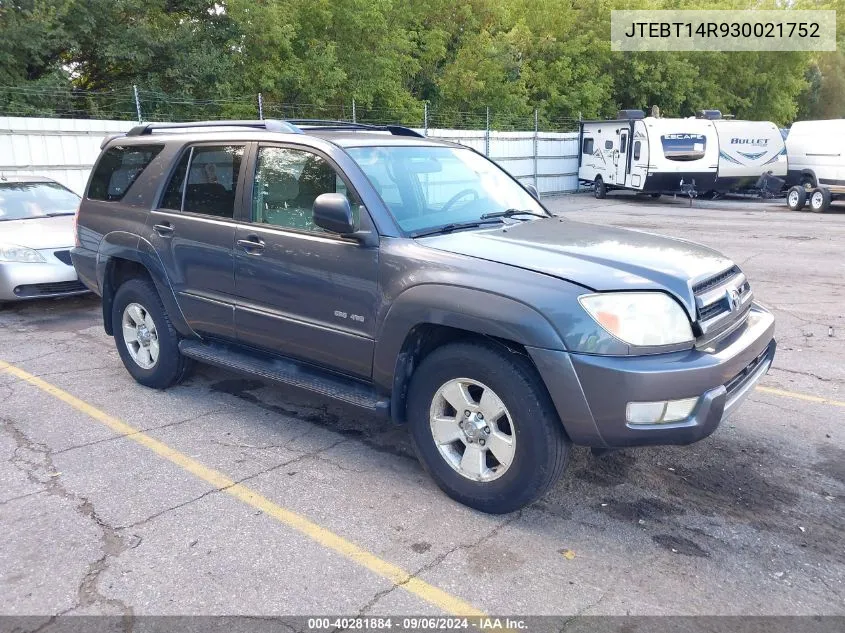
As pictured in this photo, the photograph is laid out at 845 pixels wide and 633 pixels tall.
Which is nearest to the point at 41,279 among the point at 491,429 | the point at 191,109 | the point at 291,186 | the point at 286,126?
the point at 286,126

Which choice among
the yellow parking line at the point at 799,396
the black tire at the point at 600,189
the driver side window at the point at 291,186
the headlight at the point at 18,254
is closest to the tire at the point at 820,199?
the black tire at the point at 600,189

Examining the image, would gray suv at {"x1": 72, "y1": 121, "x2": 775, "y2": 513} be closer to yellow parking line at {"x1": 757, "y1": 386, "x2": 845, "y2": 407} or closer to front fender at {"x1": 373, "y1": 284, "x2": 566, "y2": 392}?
front fender at {"x1": 373, "y1": 284, "x2": 566, "y2": 392}

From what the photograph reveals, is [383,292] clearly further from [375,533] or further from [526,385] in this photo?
[375,533]

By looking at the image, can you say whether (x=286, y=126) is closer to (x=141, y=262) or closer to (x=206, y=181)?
(x=206, y=181)

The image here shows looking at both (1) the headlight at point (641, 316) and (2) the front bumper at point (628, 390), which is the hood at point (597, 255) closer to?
(1) the headlight at point (641, 316)

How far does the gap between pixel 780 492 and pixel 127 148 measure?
5.01m

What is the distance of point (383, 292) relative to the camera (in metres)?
3.72

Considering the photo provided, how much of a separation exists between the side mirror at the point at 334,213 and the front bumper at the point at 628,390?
121 centimetres

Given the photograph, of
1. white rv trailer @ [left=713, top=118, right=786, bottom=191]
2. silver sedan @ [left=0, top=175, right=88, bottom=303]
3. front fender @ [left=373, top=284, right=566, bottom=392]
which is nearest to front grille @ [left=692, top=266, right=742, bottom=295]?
front fender @ [left=373, top=284, right=566, bottom=392]

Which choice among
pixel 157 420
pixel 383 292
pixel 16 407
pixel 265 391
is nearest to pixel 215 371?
pixel 265 391

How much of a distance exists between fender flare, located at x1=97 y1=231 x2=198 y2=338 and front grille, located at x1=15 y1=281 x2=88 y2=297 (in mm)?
2690

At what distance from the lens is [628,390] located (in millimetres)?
3045

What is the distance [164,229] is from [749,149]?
20.0 metres

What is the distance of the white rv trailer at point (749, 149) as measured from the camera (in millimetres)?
20734
